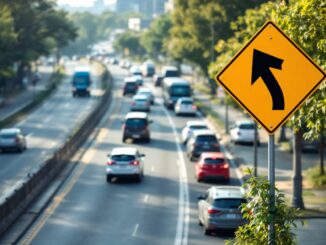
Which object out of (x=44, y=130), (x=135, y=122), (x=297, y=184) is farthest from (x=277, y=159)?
(x=44, y=130)

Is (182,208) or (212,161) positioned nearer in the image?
(182,208)

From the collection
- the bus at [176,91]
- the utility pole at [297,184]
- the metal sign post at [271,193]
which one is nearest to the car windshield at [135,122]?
the utility pole at [297,184]

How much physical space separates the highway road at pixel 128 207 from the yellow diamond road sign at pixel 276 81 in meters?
15.8

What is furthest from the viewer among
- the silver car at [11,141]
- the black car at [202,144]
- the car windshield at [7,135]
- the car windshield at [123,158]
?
the car windshield at [7,135]

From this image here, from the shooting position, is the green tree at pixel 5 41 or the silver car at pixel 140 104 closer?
the silver car at pixel 140 104

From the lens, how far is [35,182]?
33.1m

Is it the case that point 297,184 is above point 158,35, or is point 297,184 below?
below

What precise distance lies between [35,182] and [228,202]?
33.9ft

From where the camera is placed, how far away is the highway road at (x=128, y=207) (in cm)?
2559

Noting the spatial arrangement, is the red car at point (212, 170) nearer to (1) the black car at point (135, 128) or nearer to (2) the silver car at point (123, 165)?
(2) the silver car at point (123, 165)

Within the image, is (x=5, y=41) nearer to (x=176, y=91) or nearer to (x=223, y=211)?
(x=176, y=91)

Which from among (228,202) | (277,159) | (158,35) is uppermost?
(158,35)

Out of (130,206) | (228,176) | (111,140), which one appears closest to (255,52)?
(130,206)

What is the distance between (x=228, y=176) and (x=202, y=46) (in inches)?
1689
